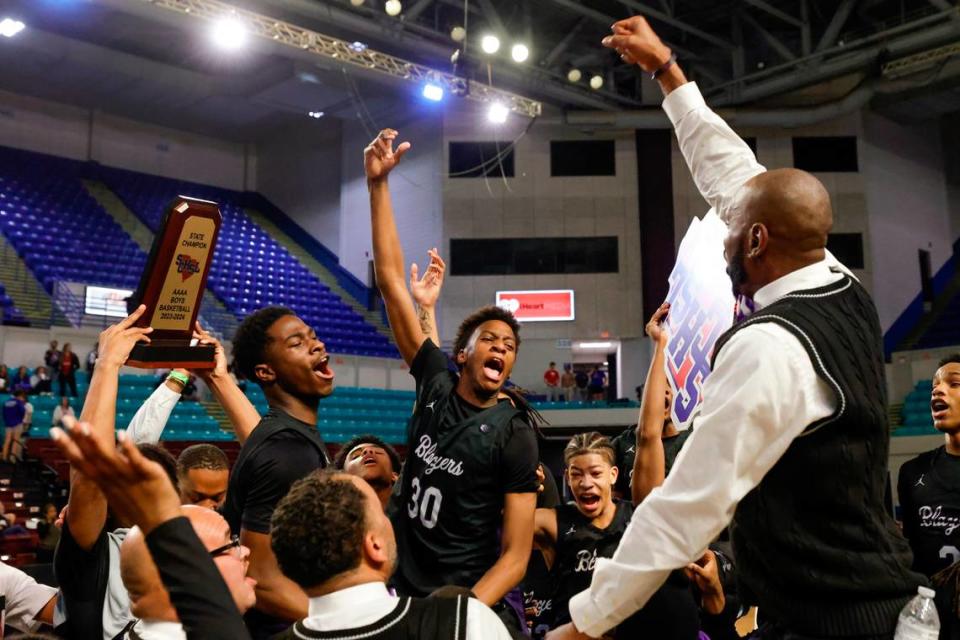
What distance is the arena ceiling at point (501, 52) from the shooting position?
17.5 metres

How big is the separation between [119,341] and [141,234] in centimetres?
1985

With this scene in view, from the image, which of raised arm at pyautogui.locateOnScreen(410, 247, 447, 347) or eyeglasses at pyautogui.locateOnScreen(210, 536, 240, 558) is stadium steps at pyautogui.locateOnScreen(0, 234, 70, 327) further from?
eyeglasses at pyautogui.locateOnScreen(210, 536, 240, 558)

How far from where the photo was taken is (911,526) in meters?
4.59

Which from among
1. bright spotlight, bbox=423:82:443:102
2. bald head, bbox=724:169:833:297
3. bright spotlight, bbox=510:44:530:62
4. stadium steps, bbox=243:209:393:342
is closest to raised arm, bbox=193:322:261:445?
bald head, bbox=724:169:833:297

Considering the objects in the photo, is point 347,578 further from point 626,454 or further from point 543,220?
point 543,220

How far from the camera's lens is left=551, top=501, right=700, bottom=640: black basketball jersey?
11.8 ft

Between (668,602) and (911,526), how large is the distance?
1.78 metres

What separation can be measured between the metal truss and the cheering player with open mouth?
41.1 feet

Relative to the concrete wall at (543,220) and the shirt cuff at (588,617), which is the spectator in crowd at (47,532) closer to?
the shirt cuff at (588,617)

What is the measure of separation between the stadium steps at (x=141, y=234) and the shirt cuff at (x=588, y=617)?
649 inches

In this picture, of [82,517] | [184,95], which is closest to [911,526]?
[82,517]

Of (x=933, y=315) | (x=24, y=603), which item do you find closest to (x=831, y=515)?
(x=24, y=603)

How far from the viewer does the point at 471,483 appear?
3.24 metres

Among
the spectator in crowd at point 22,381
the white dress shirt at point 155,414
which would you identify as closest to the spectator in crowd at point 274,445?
the white dress shirt at point 155,414
